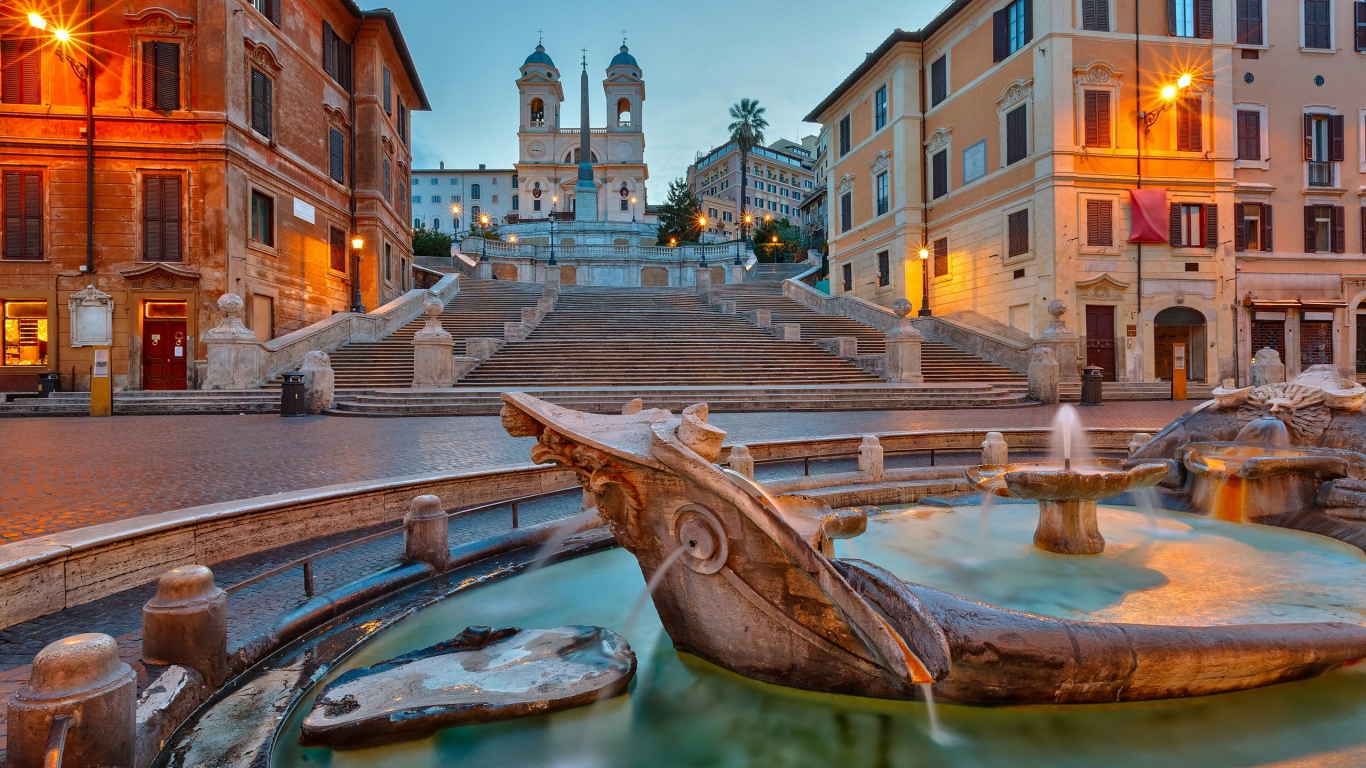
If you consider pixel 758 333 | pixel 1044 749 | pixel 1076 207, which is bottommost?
pixel 1044 749

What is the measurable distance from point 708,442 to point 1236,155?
31.9m

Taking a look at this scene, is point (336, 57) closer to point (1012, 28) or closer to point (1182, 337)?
point (1012, 28)

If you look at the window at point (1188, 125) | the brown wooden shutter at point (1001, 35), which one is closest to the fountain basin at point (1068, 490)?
the window at point (1188, 125)

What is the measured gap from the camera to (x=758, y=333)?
24.4 meters

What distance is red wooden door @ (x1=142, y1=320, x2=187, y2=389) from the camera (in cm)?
2114

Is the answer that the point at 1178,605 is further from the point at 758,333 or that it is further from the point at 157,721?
the point at 758,333

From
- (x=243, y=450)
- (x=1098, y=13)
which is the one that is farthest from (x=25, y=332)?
Result: (x=1098, y=13)

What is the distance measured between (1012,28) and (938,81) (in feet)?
15.1

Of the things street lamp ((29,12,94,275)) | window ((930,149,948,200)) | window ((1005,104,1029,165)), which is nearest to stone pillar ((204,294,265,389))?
street lamp ((29,12,94,275))

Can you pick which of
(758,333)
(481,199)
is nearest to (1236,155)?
(758,333)

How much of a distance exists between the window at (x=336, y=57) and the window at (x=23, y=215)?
10917mm

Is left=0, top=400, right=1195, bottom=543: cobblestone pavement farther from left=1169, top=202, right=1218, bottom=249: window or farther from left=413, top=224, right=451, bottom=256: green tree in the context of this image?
left=413, top=224, right=451, bottom=256: green tree

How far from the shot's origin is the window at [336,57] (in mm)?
27688

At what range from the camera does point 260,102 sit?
910 inches
